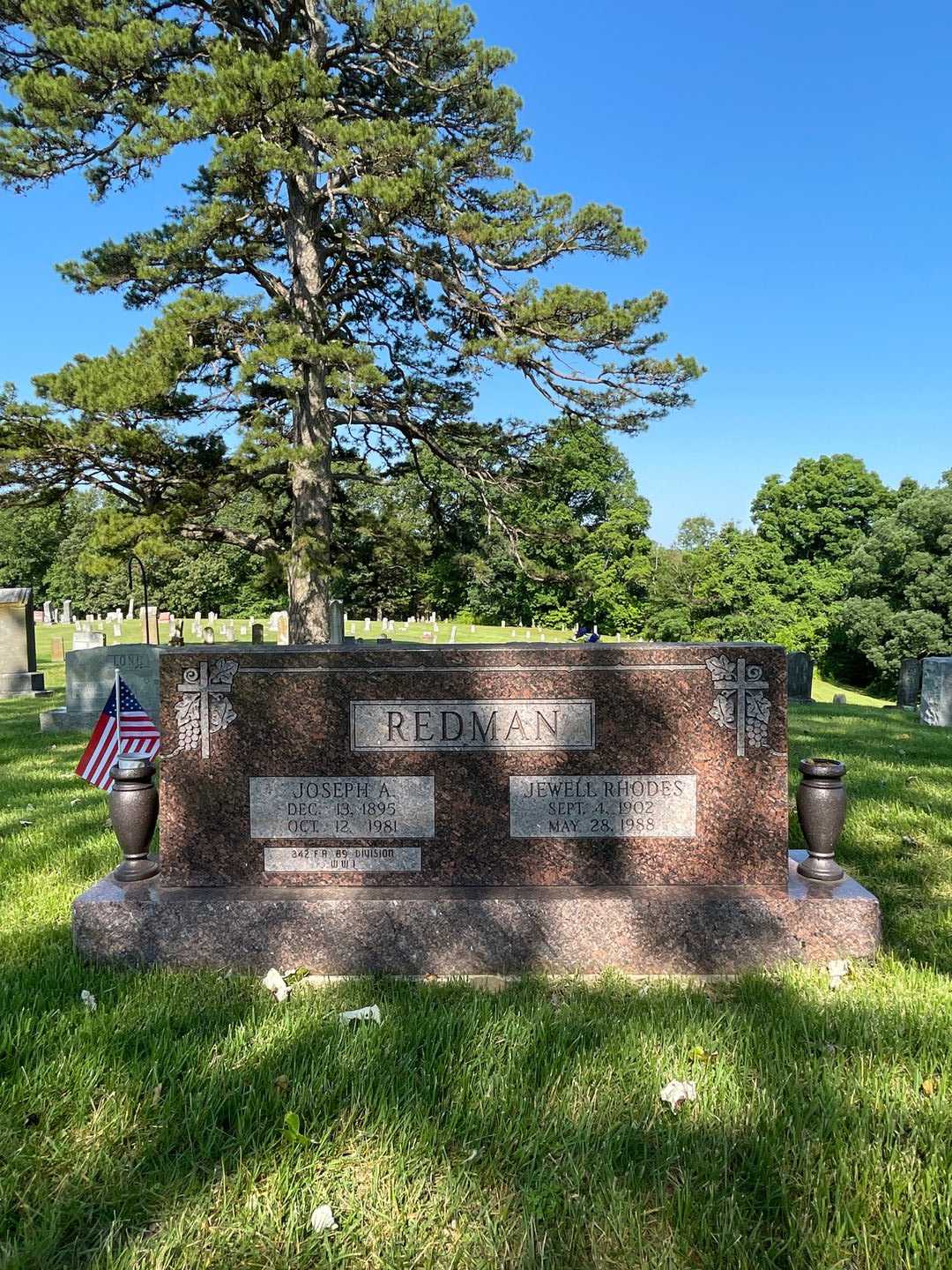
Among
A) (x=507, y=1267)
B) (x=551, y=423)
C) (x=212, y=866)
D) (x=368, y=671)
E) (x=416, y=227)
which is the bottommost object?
(x=507, y=1267)

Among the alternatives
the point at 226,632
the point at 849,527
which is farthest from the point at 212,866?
the point at 849,527

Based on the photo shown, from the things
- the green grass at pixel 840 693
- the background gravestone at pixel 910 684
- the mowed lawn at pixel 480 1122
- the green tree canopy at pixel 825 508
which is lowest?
the green grass at pixel 840 693

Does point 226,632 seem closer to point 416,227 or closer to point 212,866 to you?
point 416,227

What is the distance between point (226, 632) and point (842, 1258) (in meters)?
29.7

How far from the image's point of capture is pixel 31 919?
12.5 feet

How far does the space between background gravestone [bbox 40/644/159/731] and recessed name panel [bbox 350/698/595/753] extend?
27.8ft

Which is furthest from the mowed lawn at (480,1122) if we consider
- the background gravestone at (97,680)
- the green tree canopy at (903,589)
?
the green tree canopy at (903,589)

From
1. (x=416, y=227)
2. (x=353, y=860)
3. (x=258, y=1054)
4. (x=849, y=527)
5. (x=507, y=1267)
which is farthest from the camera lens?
(x=849, y=527)

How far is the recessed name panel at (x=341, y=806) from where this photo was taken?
11.7 ft

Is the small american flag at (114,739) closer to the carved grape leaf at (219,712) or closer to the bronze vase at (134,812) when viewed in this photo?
the bronze vase at (134,812)

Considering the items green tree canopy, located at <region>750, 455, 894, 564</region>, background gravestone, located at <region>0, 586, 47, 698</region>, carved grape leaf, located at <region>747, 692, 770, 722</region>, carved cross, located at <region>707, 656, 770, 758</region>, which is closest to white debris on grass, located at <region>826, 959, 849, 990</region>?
carved cross, located at <region>707, 656, 770, 758</region>

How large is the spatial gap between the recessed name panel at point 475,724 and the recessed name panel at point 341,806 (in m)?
0.20

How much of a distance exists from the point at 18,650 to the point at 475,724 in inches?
589

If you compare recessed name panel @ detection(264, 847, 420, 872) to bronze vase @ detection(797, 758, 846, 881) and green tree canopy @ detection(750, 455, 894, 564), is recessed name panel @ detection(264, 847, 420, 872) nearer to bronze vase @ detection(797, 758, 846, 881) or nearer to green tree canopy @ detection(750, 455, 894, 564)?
bronze vase @ detection(797, 758, 846, 881)
